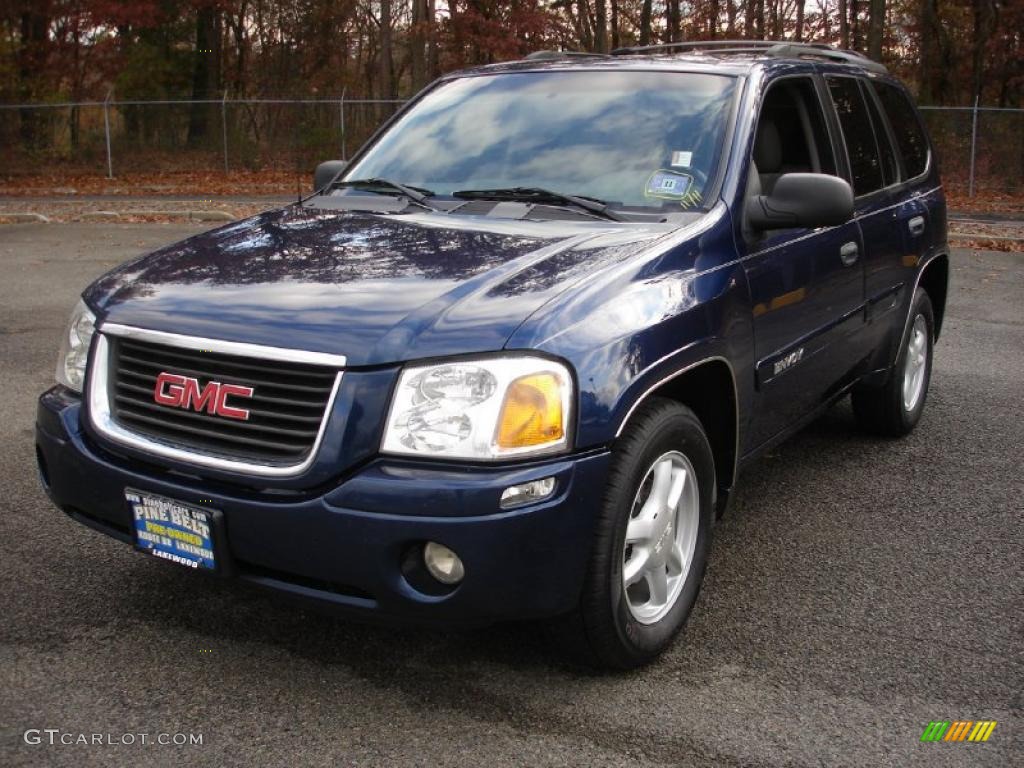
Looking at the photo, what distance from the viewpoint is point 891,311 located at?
5.31 m

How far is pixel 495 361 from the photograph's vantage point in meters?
2.84

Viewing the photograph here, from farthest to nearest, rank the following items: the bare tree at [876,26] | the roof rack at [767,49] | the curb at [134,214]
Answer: the bare tree at [876,26] → the curb at [134,214] → the roof rack at [767,49]

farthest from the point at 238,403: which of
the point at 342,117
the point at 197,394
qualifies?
the point at 342,117

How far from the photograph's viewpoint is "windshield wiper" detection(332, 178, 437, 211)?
4.21 metres

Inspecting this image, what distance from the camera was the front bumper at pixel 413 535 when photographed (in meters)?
2.75

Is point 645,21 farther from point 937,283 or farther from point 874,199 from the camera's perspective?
point 874,199

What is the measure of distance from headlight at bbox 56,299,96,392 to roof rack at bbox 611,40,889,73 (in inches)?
108

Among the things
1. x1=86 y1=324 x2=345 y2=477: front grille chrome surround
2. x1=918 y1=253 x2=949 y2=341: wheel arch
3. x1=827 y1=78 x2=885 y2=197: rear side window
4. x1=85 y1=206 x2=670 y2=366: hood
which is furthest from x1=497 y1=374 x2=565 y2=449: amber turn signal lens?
x1=918 y1=253 x2=949 y2=341: wheel arch

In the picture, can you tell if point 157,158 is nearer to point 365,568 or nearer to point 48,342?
point 48,342

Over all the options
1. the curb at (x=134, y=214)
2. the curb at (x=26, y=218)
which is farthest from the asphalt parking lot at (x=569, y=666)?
the curb at (x=26, y=218)

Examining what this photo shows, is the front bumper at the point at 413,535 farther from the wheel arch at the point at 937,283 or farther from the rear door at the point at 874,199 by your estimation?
the wheel arch at the point at 937,283

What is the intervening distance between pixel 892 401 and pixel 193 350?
12.3 feet

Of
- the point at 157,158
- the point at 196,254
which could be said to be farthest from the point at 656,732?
the point at 157,158

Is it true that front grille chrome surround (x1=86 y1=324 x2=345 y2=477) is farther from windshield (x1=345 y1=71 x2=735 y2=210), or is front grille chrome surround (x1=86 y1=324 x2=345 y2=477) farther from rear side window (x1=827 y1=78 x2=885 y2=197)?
rear side window (x1=827 y1=78 x2=885 y2=197)
